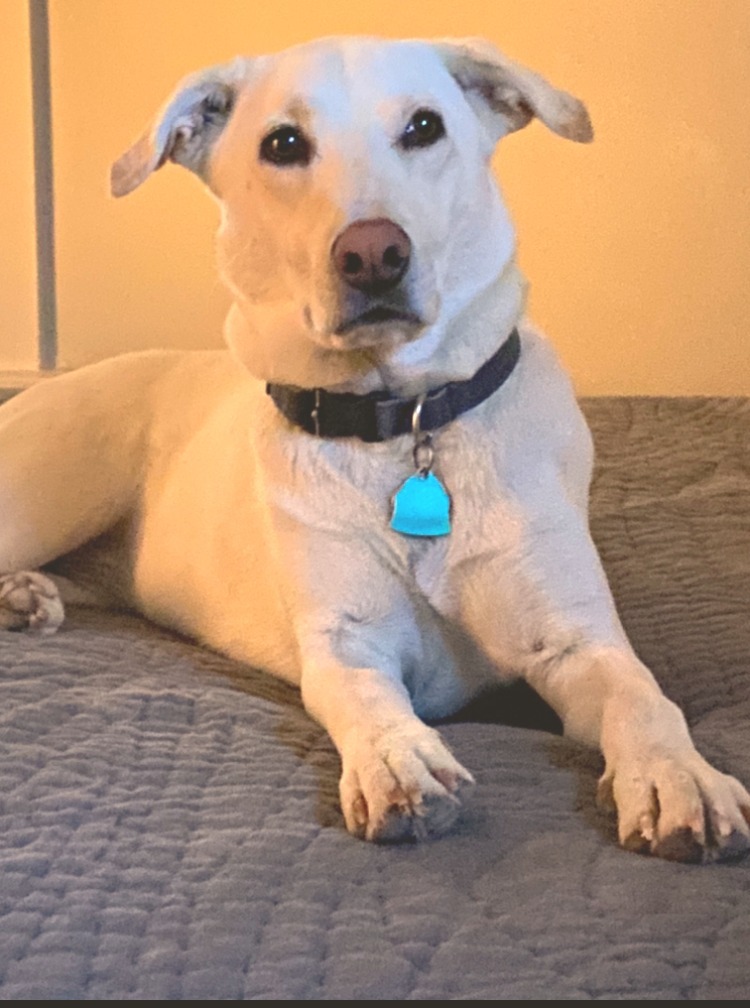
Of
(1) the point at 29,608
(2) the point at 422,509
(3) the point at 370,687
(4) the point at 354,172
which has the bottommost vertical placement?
(1) the point at 29,608

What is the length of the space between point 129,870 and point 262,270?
765 mm

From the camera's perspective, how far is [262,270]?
5.17 ft

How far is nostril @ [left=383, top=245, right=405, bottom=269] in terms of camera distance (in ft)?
4.39

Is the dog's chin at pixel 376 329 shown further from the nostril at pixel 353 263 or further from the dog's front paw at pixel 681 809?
the dog's front paw at pixel 681 809

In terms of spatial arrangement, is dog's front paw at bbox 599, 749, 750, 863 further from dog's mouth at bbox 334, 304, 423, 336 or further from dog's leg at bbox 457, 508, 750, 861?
dog's mouth at bbox 334, 304, 423, 336

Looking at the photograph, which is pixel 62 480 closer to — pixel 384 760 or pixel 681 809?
pixel 384 760

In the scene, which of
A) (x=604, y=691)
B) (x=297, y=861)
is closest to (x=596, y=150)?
(x=604, y=691)

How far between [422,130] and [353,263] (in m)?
0.24

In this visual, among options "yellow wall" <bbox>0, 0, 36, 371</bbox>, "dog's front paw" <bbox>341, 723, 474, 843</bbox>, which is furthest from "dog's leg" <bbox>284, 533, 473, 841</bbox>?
"yellow wall" <bbox>0, 0, 36, 371</bbox>

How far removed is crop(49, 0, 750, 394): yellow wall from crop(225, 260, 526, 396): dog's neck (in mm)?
1579

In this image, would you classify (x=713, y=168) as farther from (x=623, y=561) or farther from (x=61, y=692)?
(x=61, y=692)

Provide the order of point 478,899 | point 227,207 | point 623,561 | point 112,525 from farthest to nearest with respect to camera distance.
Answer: point 112,525 → point 623,561 → point 227,207 → point 478,899

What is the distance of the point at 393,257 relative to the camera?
134cm

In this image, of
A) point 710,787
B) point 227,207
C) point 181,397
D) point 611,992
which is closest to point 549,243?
point 181,397
